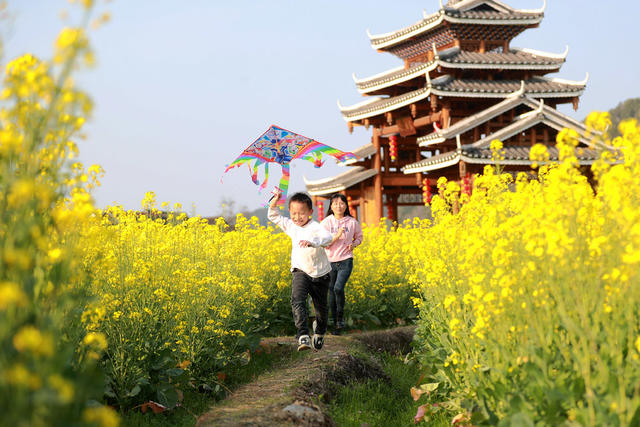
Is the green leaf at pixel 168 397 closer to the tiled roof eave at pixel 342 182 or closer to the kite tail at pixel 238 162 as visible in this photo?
the kite tail at pixel 238 162

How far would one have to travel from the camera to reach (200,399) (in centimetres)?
496

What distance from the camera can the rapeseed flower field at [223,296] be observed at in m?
1.87

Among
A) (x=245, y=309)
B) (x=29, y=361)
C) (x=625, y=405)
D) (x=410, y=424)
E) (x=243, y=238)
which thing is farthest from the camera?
(x=243, y=238)

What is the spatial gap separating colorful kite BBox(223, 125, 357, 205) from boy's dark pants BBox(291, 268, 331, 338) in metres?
1.32

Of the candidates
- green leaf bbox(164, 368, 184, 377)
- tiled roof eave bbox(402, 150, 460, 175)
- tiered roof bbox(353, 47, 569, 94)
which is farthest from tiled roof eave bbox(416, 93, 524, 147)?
green leaf bbox(164, 368, 184, 377)

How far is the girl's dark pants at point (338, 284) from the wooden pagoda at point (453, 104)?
12219 millimetres

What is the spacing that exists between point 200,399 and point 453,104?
19.8 metres

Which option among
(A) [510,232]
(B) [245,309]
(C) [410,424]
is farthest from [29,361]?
(B) [245,309]

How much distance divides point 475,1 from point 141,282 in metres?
21.9

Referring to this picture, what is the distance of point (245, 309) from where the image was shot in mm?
6027

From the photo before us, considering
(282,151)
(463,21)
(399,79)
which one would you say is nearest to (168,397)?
(282,151)

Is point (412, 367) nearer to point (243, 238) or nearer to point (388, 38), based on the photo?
point (243, 238)

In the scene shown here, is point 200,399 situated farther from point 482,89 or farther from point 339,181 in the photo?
point 339,181

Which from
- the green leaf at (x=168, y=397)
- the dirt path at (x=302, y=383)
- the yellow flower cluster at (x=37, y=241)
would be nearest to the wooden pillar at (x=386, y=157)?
the dirt path at (x=302, y=383)
